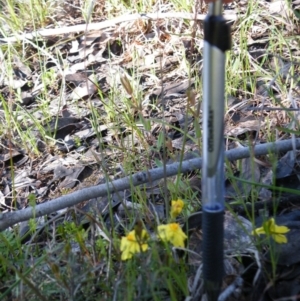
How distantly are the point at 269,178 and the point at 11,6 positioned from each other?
2007mm

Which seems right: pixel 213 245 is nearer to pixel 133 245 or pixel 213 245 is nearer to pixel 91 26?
pixel 133 245

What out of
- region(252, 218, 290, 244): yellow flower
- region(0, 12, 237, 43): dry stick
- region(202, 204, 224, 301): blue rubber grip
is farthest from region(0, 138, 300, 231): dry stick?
region(0, 12, 237, 43): dry stick

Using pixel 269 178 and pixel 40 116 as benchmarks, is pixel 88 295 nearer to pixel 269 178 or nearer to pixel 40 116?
pixel 269 178

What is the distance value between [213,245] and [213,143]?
226mm

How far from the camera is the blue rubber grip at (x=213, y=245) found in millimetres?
1313

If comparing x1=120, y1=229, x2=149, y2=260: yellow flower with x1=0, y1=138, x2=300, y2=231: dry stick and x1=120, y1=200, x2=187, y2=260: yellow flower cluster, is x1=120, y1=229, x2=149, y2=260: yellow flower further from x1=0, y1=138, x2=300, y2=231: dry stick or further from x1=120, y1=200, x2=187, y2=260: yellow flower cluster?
x1=0, y1=138, x2=300, y2=231: dry stick

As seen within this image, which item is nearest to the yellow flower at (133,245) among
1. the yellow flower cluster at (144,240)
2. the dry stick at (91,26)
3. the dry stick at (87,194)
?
the yellow flower cluster at (144,240)

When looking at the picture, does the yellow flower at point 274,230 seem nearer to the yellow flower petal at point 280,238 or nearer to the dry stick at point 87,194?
the yellow flower petal at point 280,238

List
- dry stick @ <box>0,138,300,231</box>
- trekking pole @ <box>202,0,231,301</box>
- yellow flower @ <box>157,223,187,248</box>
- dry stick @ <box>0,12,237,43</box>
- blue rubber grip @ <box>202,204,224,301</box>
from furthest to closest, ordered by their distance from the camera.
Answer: dry stick @ <box>0,12,237,43</box> → dry stick @ <box>0,138,300,231</box> → yellow flower @ <box>157,223,187,248</box> → blue rubber grip @ <box>202,204,224,301</box> → trekking pole @ <box>202,0,231,301</box>

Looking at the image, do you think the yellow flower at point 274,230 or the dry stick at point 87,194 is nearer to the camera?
the yellow flower at point 274,230

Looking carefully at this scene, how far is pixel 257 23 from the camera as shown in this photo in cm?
297

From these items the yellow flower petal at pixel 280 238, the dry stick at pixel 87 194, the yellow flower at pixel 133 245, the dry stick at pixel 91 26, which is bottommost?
the dry stick at pixel 87 194

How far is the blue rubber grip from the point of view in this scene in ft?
4.31

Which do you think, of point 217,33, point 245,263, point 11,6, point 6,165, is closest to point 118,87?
point 6,165
